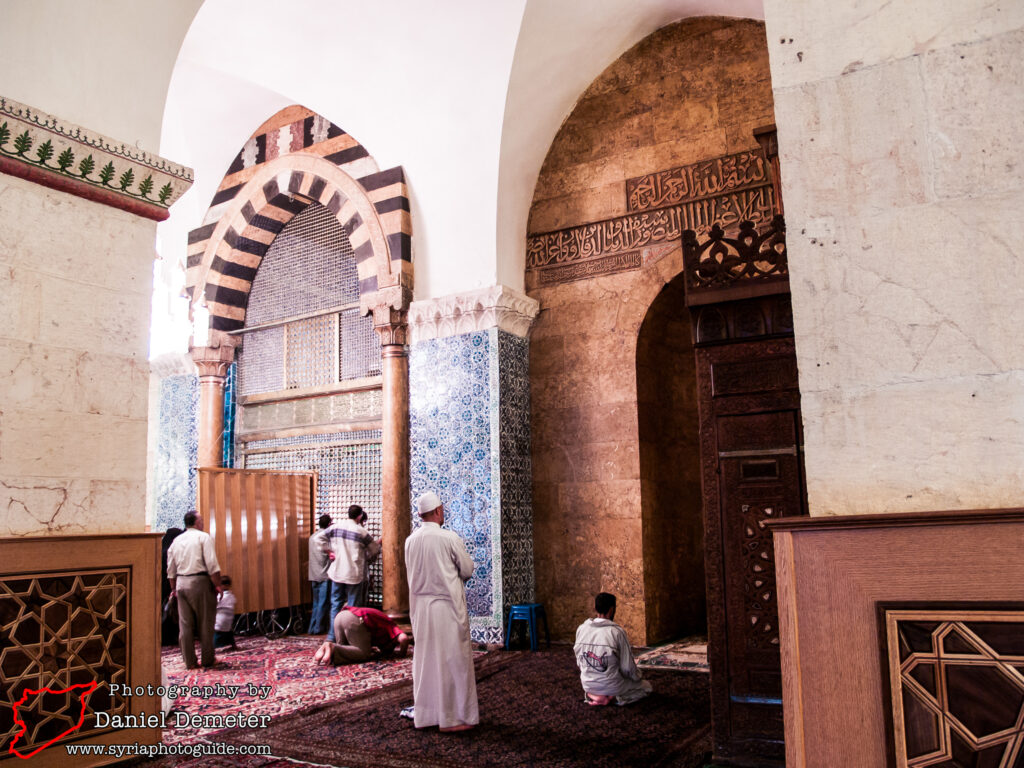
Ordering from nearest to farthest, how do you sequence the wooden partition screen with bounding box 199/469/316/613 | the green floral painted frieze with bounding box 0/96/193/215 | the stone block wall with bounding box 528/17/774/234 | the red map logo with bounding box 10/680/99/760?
the red map logo with bounding box 10/680/99/760 → the green floral painted frieze with bounding box 0/96/193/215 → the stone block wall with bounding box 528/17/774/234 → the wooden partition screen with bounding box 199/469/316/613

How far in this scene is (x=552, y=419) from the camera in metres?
6.88

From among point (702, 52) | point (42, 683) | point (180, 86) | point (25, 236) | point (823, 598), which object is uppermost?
point (180, 86)

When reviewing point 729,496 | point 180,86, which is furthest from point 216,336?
point 729,496

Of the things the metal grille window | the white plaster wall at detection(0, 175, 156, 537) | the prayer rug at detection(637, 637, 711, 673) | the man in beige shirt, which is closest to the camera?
the white plaster wall at detection(0, 175, 156, 537)

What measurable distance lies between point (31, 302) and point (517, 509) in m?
4.36

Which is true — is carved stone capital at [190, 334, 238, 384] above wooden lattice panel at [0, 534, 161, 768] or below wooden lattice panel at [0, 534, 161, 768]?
above

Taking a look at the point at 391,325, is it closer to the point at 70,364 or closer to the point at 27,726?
→ the point at 70,364

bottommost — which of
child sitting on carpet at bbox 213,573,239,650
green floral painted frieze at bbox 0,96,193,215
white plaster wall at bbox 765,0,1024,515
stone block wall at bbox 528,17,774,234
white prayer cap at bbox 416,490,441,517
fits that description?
child sitting on carpet at bbox 213,573,239,650

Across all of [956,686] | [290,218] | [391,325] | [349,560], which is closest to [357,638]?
[349,560]

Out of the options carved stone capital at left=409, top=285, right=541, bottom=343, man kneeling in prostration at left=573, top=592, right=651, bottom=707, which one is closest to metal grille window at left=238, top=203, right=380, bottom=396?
carved stone capital at left=409, top=285, right=541, bottom=343

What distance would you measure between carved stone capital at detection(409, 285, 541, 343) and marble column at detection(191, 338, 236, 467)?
2.68 m

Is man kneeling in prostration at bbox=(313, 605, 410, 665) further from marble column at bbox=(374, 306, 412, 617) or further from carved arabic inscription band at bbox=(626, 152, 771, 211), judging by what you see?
Result: carved arabic inscription band at bbox=(626, 152, 771, 211)

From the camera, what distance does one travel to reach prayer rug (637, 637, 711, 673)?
17.5ft

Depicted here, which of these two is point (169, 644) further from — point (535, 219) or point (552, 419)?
point (535, 219)
